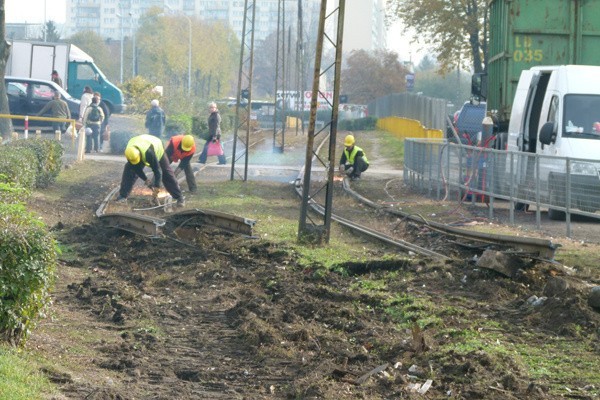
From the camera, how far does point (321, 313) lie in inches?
434

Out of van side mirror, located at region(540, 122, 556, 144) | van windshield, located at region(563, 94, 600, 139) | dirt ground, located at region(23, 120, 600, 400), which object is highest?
van windshield, located at region(563, 94, 600, 139)

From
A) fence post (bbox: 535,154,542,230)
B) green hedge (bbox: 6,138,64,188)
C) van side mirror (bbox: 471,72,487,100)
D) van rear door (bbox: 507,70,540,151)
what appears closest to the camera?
fence post (bbox: 535,154,542,230)

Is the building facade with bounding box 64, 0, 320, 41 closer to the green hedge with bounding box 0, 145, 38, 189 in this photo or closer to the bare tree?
the bare tree

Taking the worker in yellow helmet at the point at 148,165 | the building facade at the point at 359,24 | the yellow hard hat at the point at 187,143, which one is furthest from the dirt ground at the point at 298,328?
the building facade at the point at 359,24

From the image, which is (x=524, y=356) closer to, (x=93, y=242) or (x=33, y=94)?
(x=93, y=242)

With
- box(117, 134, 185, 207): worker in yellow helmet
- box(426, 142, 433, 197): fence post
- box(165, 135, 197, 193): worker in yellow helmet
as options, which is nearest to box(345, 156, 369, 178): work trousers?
box(426, 142, 433, 197): fence post

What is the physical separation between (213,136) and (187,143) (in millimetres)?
10123

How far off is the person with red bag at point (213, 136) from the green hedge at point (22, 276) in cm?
2294

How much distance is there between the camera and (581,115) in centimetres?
2006

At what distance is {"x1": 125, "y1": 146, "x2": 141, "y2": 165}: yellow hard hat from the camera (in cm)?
1983

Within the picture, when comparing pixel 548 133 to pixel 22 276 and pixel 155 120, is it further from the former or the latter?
pixel 155 120

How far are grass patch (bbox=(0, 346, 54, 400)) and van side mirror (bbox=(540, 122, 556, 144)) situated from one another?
1328 centimetres

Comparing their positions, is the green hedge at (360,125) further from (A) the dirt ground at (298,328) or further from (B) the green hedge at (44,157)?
(A) the dirt ground at (298,328)

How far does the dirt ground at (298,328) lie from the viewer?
26.6 ft
